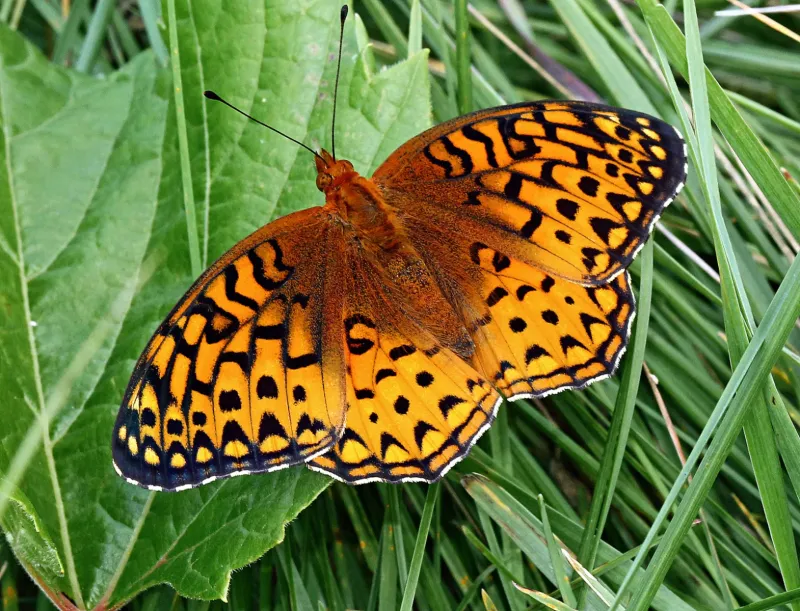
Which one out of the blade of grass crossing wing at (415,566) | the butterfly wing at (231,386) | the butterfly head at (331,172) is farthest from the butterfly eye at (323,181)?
the blade of grass crossing wing at (415,566)

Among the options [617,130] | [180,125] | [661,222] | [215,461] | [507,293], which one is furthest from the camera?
[661,222]

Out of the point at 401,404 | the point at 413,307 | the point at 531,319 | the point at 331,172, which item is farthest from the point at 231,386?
the point at 531,319

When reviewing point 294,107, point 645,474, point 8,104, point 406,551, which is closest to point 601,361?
point 645,474

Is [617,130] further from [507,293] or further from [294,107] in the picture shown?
[294,107]

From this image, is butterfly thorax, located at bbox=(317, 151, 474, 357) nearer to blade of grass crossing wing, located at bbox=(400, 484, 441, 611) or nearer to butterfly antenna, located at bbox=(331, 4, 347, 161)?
butterfly antenna, located at bbox=(331, 4, 347, 161)

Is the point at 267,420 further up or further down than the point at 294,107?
further down

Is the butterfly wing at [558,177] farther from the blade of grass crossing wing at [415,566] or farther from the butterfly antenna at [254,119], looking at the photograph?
the blade of grass crossing wing at [415,566]

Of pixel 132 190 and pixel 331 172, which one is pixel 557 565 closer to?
pixel 331 172

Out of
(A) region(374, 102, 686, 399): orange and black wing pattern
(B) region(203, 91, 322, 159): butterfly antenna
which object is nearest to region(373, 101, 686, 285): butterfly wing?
(A) region(374, 102, 686, 399): orange and black wing pattern
